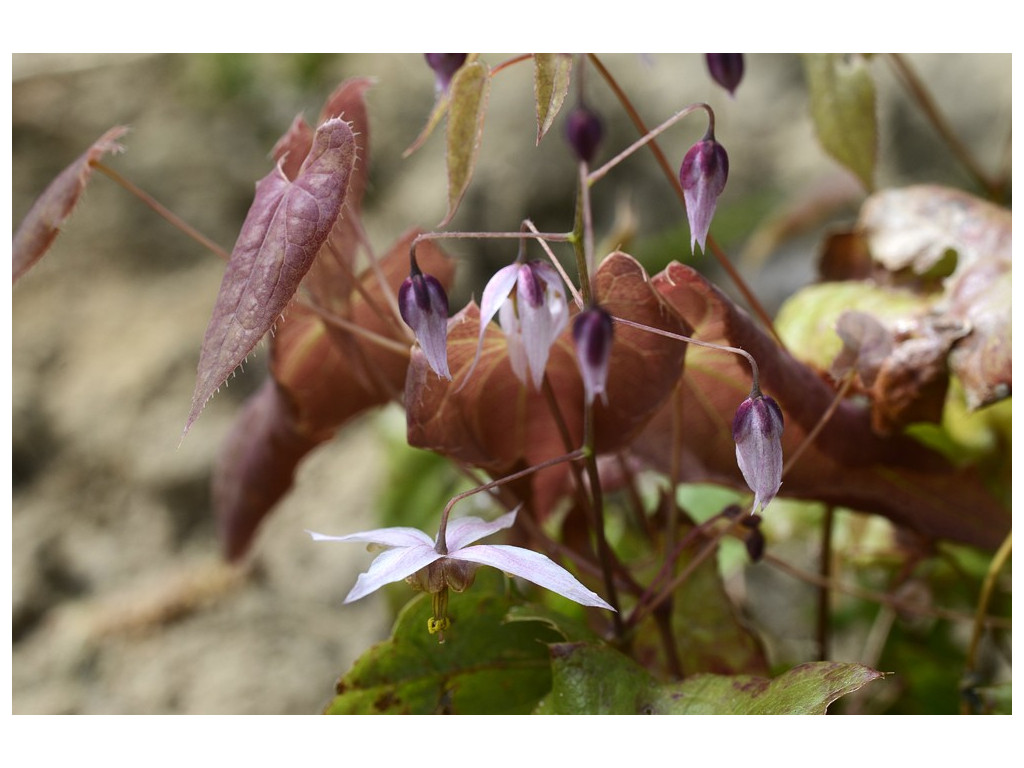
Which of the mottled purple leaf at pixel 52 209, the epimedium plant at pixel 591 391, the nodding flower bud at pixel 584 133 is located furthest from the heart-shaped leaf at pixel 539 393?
the mottled purple leaf at pixel 52 209

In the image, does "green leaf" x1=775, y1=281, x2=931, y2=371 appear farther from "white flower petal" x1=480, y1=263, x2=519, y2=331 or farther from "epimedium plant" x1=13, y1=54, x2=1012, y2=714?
"white flower petal" x1=480, y1=263, x2=519, y2=331

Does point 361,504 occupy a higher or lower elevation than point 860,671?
lower

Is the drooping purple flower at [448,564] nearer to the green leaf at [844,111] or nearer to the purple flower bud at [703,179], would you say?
the purple flower bud at [703,179]

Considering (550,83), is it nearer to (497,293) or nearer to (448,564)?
(497,293)

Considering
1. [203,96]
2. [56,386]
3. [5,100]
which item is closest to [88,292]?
[56,386]

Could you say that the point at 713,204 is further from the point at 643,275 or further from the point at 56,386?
the point at 56,386

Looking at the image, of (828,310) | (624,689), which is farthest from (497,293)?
(828,310)
